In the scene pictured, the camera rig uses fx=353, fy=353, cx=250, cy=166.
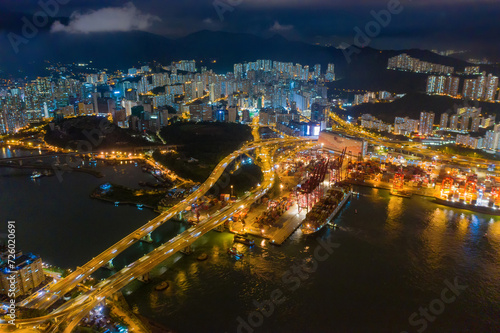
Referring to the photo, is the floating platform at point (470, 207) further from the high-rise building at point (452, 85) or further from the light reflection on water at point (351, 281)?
the high-rise building at point (452, 85)

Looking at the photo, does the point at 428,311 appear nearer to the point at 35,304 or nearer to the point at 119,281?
the point at 119,281

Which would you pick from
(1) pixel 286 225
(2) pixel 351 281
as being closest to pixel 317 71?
(1) pixel 286 225

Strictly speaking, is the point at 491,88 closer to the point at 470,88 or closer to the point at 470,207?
the point at 470,88

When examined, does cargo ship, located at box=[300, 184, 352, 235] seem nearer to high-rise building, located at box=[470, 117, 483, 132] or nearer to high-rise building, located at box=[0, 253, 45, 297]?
high-rise building, located at box=[0, 253, 45, 297]

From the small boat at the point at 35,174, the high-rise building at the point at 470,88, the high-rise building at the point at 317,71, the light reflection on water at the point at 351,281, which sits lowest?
the small boat at the point at 35,174

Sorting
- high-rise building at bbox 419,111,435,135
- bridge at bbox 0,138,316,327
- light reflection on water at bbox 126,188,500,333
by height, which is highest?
high-rise building at bbox 419,111,435,135

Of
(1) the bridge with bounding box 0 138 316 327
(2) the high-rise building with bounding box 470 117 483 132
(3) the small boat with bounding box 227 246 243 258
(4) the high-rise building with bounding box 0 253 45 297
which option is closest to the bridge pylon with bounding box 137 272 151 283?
(1) the bridge with bounding box 0 138 316 327

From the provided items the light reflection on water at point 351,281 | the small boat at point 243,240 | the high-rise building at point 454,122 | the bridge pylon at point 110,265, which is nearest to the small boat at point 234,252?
the light reflection on water at point 351,281
